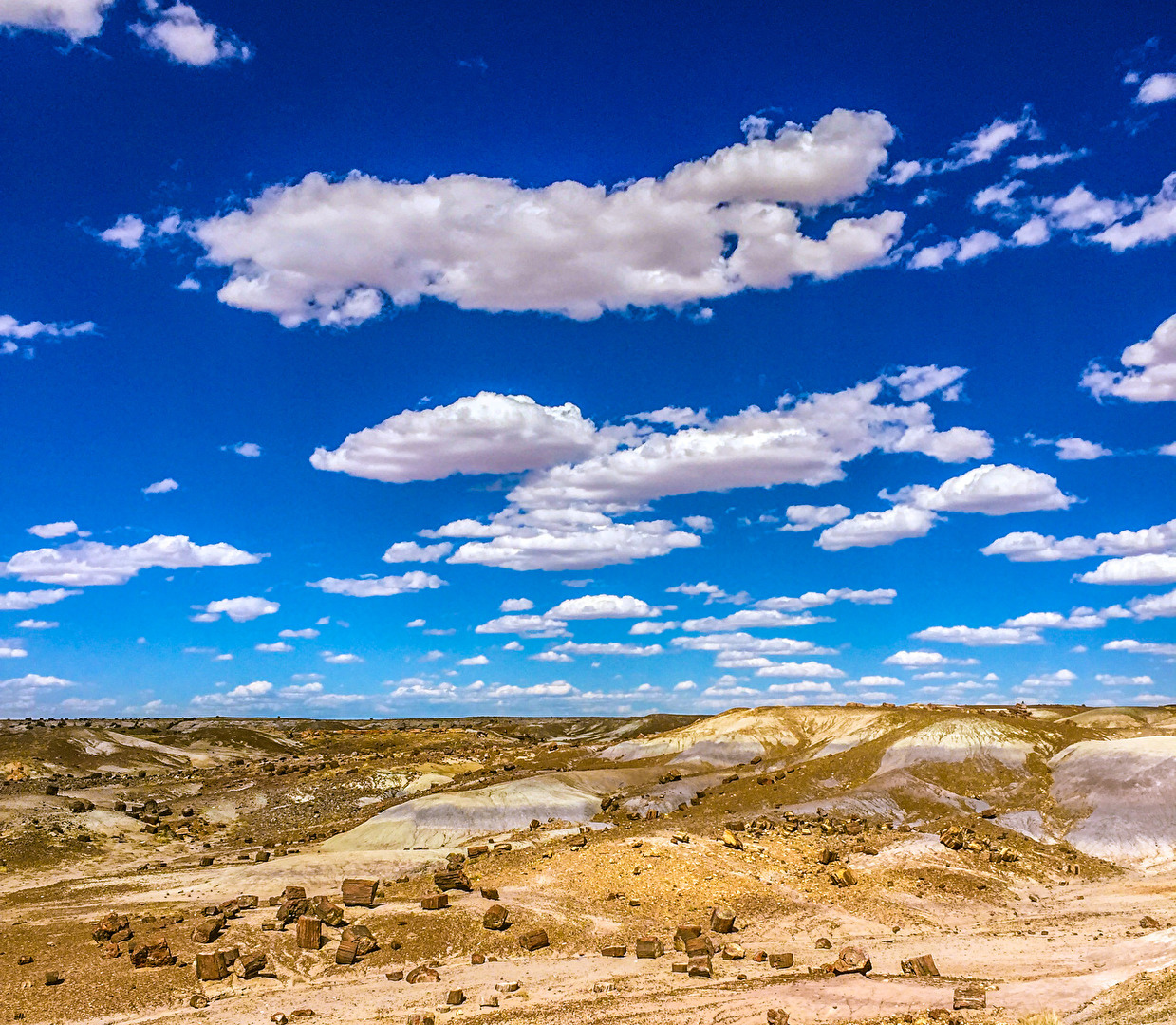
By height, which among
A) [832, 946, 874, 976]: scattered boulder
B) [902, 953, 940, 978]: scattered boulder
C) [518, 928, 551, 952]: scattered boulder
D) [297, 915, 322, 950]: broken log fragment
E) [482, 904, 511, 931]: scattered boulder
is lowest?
[902, 953, 940, 978]: scattered boulder

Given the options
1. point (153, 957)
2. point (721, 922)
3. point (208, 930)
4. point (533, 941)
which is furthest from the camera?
Answer: point (721, 922)

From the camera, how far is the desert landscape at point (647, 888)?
25.2 metres

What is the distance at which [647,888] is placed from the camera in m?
35.8

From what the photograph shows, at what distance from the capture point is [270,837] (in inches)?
2309

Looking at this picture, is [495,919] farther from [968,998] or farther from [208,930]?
[968,998]

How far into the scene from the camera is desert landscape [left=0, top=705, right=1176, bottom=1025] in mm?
25188

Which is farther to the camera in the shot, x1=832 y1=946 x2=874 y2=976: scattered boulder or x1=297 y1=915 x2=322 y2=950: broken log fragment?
x1=297 y1=915 x2=322 y2=950: broken log fragment

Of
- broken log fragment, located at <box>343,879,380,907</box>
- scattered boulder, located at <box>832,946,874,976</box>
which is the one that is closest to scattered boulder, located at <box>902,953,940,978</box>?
scattered boulder, located at <box>832,946,874,976</box>

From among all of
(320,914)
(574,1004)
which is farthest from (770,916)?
(320,914)

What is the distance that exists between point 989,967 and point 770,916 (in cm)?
863

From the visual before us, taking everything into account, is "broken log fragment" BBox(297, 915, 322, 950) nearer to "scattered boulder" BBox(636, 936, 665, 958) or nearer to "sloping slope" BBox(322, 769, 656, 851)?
"scattered boulder" BBox(636, 936, 665, 958)

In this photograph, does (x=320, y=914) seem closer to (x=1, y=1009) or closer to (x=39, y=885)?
(x=1, y=1009)

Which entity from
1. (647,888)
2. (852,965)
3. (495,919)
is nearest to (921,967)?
(852,965)

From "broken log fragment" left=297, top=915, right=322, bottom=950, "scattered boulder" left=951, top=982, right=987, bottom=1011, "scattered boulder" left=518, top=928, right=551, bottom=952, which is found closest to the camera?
"scattered boulder" left=951, top=982, right=987, bottom=1011
